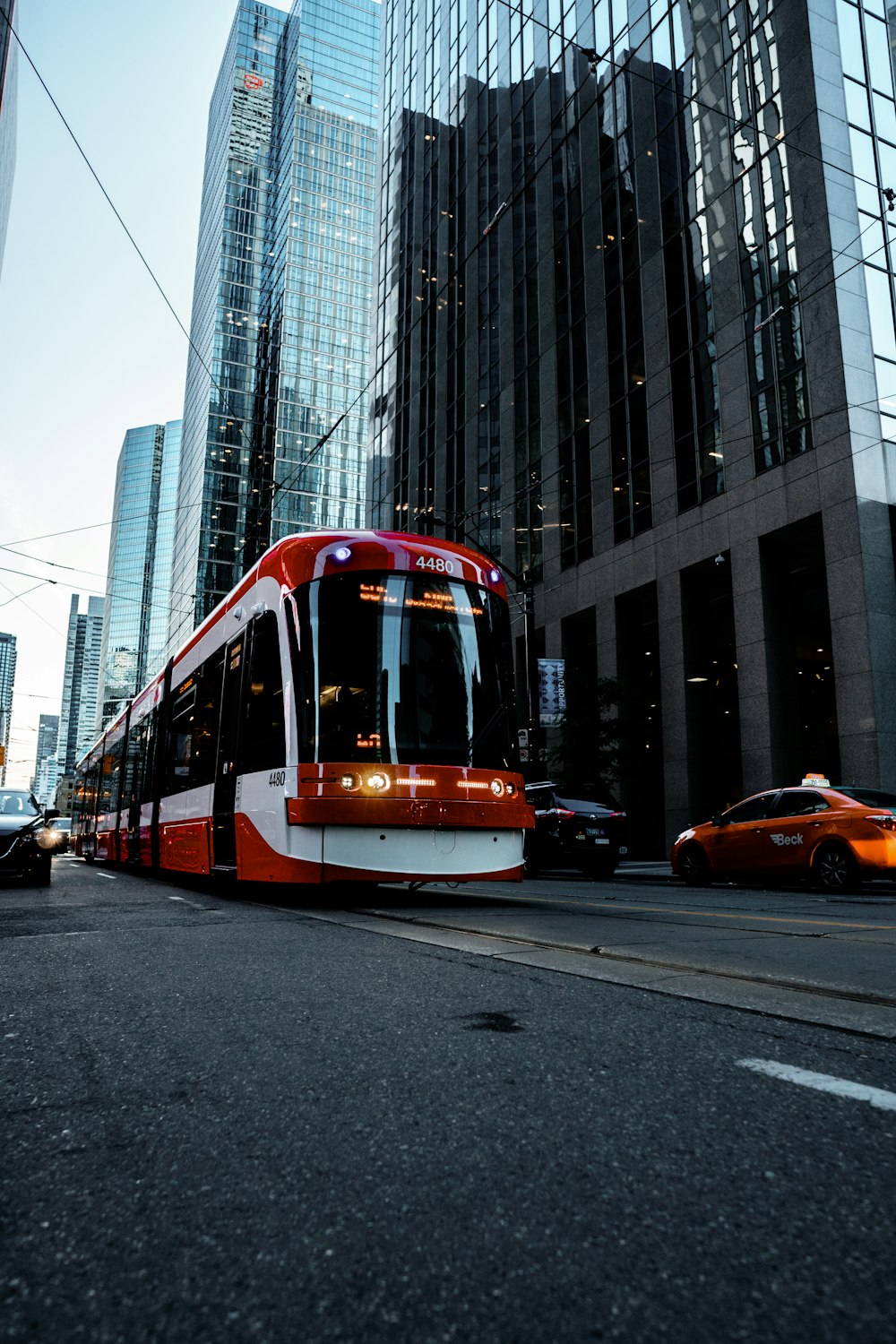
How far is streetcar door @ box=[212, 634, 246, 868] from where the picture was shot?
921cm

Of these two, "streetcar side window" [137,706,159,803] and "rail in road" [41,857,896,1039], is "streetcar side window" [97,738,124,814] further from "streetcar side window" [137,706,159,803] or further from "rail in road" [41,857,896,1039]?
"rail in road" [41,857,896,1039]

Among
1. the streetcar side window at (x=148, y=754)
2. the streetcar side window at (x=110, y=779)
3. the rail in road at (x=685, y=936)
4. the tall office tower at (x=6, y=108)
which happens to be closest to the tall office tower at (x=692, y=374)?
the streetcar side window at (x=110, y=779)

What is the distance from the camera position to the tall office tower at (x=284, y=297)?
10362cm

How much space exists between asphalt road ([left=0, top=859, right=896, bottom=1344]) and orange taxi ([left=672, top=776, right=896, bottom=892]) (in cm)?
868

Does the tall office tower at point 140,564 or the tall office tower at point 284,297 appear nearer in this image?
the tall office tower at point 284,297

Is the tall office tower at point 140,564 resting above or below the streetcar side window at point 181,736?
above

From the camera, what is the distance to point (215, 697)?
10531 millimetres

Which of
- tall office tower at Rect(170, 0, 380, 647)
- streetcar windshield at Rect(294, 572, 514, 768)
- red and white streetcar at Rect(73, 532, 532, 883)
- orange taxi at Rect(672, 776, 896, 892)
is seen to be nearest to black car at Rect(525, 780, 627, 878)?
orange taxi at Rect(672, 776, 896, 892)

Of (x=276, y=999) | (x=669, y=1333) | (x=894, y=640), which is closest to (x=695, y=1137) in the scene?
(x=669, y=1333)

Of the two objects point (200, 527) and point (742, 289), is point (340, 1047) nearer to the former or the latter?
point (742, 289)

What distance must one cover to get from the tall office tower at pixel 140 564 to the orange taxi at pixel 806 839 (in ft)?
346

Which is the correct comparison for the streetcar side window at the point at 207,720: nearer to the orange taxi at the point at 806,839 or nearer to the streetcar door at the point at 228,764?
the streetcar door at the point at 228,764

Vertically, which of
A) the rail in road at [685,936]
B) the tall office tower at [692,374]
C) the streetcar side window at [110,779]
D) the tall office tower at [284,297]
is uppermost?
the tall office tower at [284,297]

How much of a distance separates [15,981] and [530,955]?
2.71m
